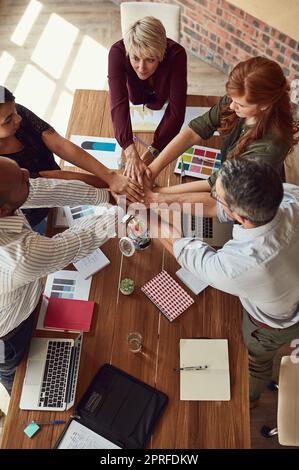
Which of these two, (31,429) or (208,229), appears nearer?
(31,429)

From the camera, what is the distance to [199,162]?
248 cm

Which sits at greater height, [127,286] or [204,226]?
[204,226]

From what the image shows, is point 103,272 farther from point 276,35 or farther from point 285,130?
point 276,35

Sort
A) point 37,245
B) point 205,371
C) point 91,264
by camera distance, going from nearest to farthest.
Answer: point 37,245 < point 205,371 < point 91,264

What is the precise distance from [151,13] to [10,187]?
1.74 meters

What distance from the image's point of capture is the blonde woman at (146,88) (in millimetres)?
2408

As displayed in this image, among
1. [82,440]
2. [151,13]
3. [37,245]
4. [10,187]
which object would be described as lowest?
[82,440]

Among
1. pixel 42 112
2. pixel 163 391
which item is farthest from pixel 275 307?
pixel 42 112

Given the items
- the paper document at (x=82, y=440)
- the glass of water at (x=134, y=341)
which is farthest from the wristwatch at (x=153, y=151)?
the paper document at (x=82, y=440)

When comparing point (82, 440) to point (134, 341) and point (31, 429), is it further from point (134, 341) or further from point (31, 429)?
point (134, 341)

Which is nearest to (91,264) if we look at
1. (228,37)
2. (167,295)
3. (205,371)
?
(167,295)

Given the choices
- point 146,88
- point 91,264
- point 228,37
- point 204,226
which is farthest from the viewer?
point 228,37

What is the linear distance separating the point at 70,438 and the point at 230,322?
0.84 m

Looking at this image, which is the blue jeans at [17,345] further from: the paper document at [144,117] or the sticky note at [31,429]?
the paper document at [144,117]
